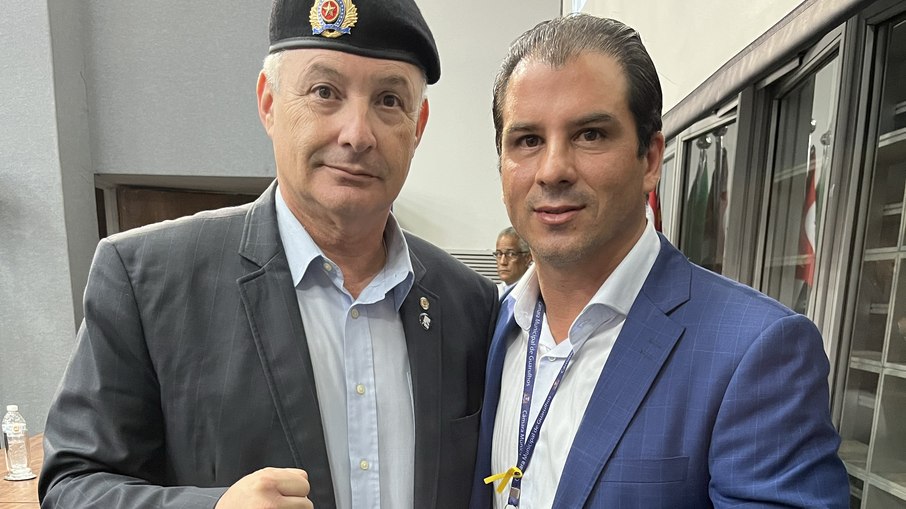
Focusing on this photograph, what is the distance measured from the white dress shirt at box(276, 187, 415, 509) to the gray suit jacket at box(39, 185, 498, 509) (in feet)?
0.12

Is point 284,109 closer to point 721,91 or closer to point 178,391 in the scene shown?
point 178,391

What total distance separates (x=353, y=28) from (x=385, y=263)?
52 cm

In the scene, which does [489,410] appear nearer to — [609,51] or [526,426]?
[526,426]

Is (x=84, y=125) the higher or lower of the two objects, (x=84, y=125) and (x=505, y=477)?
the higher

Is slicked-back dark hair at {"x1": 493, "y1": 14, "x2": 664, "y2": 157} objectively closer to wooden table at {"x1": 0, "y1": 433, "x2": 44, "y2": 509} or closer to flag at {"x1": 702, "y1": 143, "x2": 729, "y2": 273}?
flag at {"x1": 702, "y1": 143, "x2": 729, "y2": 273}

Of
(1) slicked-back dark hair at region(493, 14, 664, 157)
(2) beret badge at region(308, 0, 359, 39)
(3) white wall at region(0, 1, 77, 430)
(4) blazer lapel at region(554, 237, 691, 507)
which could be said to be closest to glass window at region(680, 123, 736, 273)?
(1) slicked-back dark hair at region(493, 14, 664, 157)

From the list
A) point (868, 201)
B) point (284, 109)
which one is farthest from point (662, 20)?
point (284, 109)

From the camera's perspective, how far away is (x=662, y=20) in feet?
12.3

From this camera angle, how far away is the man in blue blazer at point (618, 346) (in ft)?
3.26

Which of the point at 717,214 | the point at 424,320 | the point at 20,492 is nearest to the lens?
the point at 424,320

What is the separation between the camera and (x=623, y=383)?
1.14 meters

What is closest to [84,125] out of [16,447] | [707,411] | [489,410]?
[16,447]

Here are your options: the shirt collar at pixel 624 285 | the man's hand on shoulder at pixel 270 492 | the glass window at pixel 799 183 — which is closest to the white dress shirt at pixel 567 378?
the shirt collar at pixel 624 285

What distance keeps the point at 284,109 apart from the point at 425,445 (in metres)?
0.77
